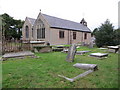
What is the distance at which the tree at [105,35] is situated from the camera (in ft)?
51.1

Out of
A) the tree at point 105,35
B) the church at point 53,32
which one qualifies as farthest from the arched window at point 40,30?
the tree at point 105,35

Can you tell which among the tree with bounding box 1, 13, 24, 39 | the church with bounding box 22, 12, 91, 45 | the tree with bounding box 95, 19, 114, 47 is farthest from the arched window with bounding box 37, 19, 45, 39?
the tree with bounding box 1, 13, 24, 39

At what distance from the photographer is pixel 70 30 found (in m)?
20.0

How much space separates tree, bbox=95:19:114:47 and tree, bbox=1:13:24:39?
2547cm

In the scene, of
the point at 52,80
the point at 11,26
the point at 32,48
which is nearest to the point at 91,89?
the point at 52,80

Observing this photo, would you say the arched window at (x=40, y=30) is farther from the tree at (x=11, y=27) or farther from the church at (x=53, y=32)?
the tree at (x=11, y=27)

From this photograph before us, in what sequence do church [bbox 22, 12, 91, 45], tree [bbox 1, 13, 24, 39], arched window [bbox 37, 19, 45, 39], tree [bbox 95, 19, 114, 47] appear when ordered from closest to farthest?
tree [bbox 95, 19, 114, 47] → church [bbox 22, 12, 91, 45] → arched window [bbox 37, 19, 45, 39] → tree [bbox 1, 13, 24, 39]

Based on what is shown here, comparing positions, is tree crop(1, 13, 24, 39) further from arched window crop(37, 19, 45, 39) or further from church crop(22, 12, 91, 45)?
arched window crop(37, 19, 45, 39)

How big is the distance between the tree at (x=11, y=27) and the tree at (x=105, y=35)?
83.6 feet

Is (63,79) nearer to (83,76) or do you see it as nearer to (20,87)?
(83,76)

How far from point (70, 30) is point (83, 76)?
17.5m

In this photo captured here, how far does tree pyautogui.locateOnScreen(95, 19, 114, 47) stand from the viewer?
15588 mm

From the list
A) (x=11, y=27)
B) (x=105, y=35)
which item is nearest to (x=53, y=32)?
(x=105, y=35)

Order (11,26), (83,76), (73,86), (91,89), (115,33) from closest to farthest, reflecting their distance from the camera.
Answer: (91,89) < (73,86) < (83,76) < (115,33) < (11,26)
